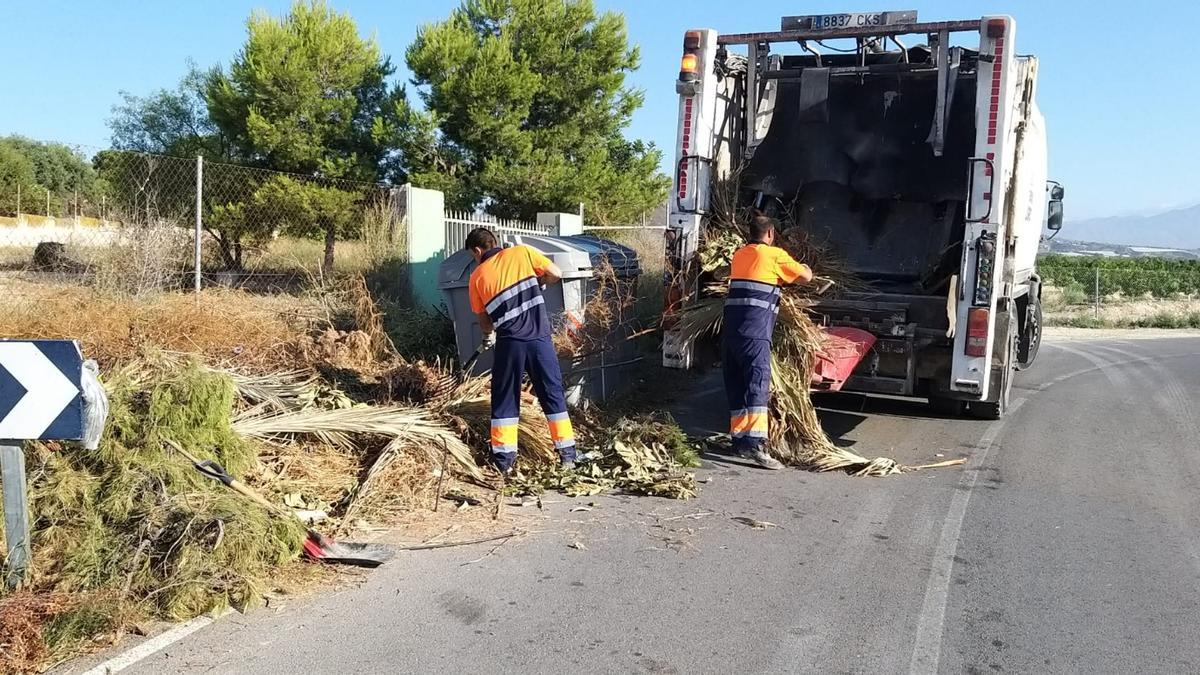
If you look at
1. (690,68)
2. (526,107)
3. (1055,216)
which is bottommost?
(1055,216)

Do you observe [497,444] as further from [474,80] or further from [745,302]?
[474,80]

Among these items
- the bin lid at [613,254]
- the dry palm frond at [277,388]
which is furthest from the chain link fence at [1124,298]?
the dry palm frond at [277,388]

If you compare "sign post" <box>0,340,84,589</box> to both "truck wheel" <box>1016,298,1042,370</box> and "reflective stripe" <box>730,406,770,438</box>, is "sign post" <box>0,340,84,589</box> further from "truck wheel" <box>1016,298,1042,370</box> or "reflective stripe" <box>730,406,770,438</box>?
"truck wheel" <box>1016,298,1042,370</box>

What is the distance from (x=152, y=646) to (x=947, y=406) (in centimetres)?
670

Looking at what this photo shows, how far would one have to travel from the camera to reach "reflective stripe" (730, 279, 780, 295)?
6.44 m

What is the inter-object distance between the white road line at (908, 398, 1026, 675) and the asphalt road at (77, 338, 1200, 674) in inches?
0.5

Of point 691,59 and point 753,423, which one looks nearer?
point 753,423

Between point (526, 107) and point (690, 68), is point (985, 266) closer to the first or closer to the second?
point (690, 68)

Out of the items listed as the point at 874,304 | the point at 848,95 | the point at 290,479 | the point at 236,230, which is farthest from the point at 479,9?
the point at 290,479

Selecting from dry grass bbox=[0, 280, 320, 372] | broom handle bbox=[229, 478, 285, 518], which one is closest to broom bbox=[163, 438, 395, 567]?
broom handle bbox=[229, 478, 285, 518]

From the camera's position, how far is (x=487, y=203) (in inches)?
673

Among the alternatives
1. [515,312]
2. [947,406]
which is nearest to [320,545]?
[515,312]

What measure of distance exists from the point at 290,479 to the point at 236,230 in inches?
399

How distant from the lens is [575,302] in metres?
7.46
